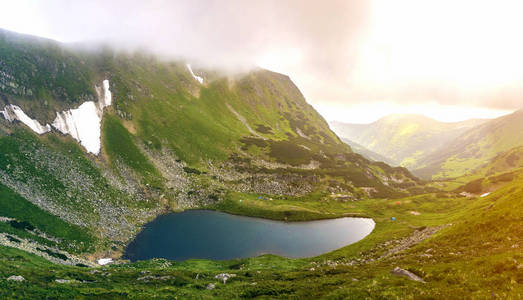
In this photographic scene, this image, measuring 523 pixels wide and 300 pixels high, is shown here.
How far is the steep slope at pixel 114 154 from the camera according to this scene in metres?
75.4

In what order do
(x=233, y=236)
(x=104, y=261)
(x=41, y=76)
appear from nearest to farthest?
(x=104, y=261)
(x=233, y=236)
(x=41, y=76)

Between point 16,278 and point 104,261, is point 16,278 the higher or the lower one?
the higher one

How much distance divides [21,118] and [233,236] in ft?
292

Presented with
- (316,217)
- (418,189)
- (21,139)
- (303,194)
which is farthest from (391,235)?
(418,189)

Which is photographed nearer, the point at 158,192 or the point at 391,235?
the point at 391,235

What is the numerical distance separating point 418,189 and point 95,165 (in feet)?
721

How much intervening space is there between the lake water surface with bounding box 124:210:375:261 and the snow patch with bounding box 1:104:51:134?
55839mm

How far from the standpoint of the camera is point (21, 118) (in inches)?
3506

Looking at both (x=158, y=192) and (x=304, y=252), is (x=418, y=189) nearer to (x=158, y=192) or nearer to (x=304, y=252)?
(x=304, y=252)

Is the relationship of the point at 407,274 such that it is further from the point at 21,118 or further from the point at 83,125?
the point at 83,125

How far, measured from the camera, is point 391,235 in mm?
72062

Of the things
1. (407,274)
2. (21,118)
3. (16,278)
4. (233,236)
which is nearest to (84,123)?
(21,118)

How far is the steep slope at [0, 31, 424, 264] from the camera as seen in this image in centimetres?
7538

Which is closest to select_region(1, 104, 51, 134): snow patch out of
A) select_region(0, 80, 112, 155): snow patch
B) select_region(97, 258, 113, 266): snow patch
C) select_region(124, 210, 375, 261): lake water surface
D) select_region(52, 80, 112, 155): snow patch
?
select_region(0, 80, 112, 155): snow patch
